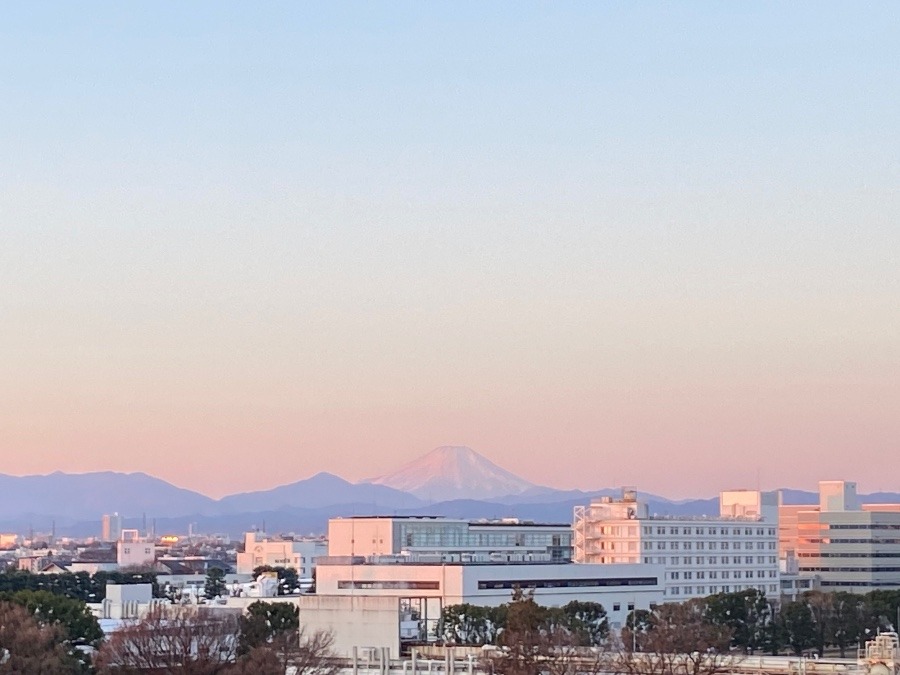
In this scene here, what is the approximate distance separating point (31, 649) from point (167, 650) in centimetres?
391

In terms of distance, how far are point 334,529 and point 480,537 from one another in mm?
9457

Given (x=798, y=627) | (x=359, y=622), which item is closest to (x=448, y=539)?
(x=798, y=627)

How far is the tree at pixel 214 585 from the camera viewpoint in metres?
116

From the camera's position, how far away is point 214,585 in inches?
4887

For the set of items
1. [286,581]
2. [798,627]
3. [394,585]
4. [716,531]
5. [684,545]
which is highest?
[716,531]

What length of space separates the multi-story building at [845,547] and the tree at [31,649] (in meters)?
85.2

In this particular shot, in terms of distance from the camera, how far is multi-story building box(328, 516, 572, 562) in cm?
11000

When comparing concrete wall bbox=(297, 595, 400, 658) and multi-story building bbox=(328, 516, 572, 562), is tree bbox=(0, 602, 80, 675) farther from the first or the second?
multi-story building bbox=(328, 516, 572, 562)

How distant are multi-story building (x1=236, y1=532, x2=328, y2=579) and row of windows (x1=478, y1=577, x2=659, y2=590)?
2808 inches

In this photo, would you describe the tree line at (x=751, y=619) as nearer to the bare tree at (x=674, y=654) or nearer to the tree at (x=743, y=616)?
the tree at (x=743, y=616)

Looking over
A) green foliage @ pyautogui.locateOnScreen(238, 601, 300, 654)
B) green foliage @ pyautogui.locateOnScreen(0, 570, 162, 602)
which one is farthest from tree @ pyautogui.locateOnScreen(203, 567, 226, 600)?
green foliage @ pyautogui.locateOnScreen(238, 601, 300, 654)

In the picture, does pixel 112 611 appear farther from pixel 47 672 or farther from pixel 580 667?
pixel 580 667

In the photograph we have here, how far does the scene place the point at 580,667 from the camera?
1844 inches

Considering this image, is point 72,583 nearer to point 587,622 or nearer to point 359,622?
point 587,622
